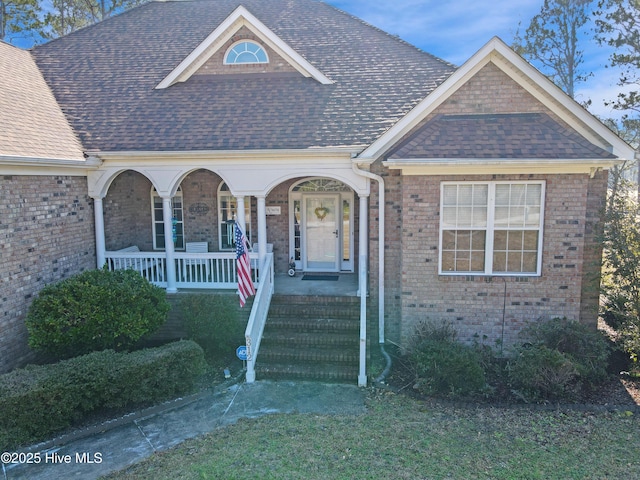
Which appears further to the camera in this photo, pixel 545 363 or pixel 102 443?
pixel 545 363

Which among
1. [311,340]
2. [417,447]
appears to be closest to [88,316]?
[311,340]

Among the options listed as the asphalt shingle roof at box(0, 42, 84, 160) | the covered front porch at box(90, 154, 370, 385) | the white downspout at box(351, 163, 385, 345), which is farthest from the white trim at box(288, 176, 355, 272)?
the asphalt shingle roof at box(0, 42, 84, 160)

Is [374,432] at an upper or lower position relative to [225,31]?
lower

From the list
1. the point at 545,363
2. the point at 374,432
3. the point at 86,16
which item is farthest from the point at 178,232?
the point at 86,16

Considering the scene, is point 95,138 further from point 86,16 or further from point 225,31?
point 86,16

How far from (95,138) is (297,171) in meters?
4.86

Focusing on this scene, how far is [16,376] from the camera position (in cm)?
694

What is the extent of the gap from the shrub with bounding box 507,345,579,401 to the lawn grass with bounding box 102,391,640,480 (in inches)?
17.8

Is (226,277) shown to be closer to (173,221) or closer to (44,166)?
(173,221)

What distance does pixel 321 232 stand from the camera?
42.6 ft

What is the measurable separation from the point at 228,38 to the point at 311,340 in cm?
822

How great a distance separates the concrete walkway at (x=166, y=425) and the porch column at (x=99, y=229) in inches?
189

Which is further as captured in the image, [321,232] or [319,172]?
[321,232]

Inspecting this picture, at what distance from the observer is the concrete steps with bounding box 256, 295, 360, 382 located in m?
8.69
